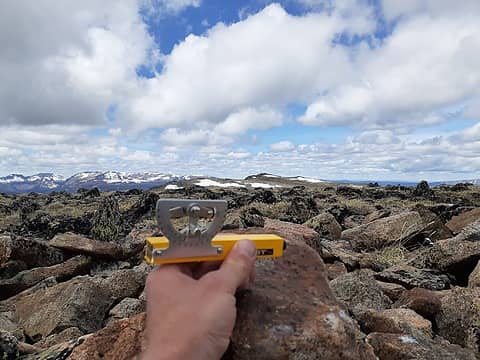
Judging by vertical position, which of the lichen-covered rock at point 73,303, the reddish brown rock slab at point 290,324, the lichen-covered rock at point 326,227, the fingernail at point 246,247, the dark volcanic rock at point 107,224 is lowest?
the dark volcanic rock at point 107,224

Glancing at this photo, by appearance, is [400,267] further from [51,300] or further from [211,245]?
[211,245]

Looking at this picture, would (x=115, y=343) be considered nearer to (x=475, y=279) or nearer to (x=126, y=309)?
(x=126, y=309)

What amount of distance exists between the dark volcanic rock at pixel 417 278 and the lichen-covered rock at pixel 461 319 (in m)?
1.43

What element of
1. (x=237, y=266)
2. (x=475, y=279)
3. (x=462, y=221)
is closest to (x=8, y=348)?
(x=237, y=266)

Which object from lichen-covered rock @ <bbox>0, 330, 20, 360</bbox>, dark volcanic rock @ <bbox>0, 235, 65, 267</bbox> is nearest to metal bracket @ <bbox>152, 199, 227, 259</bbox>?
lichen-covered rock @ <bbox>0, 330, 20, 360</bbox>

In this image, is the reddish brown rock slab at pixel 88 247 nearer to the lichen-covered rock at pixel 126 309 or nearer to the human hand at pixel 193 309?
the lichen-covered rock at pixel 126 309

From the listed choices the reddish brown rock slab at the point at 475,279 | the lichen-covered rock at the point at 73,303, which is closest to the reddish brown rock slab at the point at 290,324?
the lichen-covered rock at the point at 73,303

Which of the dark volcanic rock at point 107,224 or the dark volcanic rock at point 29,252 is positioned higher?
the dark volcanic rock at point 29,252

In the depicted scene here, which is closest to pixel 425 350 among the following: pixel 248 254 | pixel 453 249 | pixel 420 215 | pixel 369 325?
pixel 369 325

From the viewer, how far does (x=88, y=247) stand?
9.47 m

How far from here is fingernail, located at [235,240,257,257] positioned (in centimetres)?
233

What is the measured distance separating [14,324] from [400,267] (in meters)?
5.99

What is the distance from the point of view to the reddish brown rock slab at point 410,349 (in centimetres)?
372

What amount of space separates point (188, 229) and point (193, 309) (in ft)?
1.30
